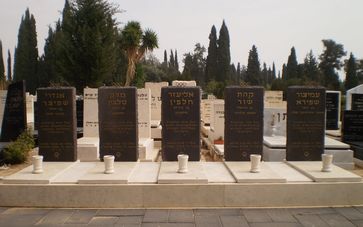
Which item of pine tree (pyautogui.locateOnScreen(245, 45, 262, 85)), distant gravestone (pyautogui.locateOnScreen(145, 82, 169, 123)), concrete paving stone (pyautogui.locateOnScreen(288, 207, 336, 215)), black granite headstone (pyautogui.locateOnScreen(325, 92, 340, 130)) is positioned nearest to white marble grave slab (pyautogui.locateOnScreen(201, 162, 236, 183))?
concrete paving stone (pyautogui.locateOnScreen(288, 207, 336, 215))

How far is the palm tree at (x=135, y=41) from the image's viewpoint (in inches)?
996

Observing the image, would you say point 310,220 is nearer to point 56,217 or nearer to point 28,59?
point 56,217

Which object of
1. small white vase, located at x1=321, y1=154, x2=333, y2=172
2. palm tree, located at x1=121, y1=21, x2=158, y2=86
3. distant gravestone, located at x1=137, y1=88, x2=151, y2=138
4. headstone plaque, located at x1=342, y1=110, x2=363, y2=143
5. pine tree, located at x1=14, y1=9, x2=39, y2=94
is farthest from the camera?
pine tree, located at x1=14, y1=9, x2=39, y2=94

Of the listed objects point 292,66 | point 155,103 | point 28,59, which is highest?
point 292,66

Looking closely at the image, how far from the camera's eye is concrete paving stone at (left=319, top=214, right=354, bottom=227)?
505cm

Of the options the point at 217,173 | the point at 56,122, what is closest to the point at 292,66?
the point at 217,173

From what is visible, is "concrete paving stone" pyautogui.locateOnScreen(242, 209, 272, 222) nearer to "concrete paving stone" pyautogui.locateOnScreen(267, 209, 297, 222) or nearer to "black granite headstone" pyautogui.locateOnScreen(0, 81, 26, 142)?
"concrete paving stone" pyautogui.locateOnScreen(267, 209, 297, 222)

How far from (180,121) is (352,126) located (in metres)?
6.26

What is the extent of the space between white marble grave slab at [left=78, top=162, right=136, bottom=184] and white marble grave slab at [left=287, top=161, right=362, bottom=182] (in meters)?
3.46

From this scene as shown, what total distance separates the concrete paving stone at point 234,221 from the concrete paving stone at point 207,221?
0.29 feet

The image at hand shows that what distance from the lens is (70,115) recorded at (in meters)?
7.51

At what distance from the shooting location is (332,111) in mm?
14727

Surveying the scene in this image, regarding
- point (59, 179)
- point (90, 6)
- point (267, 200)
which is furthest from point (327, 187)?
point (90, 6)

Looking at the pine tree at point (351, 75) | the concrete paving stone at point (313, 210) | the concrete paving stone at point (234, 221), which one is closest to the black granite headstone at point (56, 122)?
the concrete paving stone at point (234, 221)
